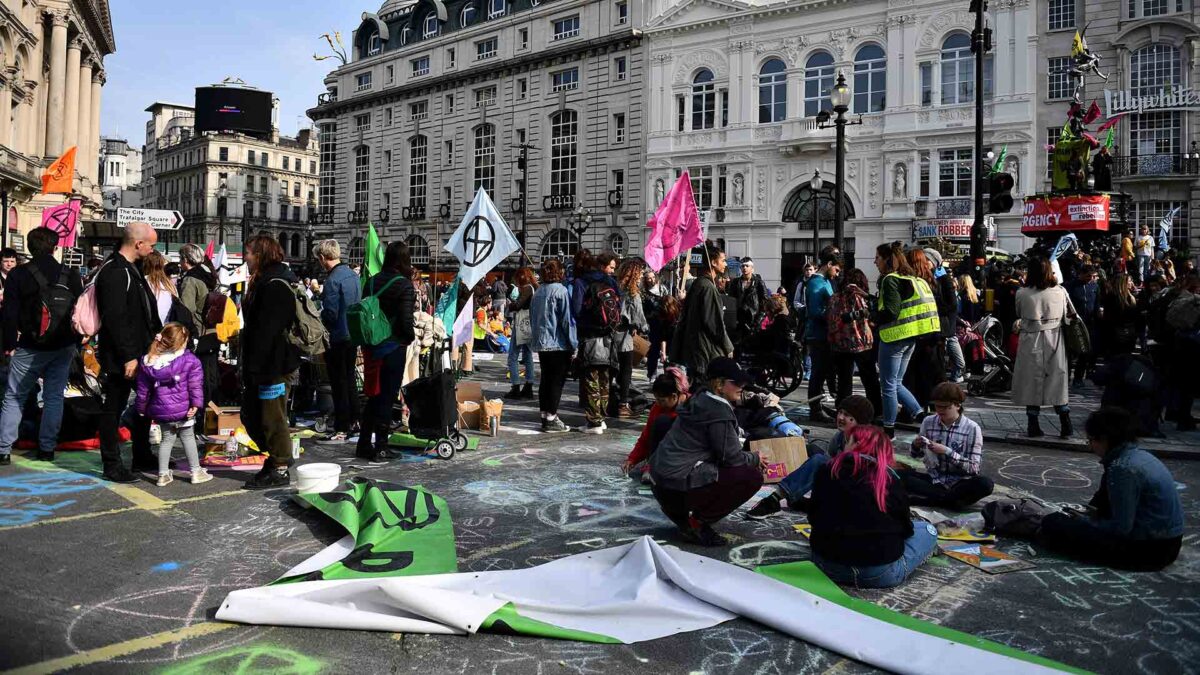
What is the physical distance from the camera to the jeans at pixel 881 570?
4531 mm

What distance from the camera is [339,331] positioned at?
27.3 ft

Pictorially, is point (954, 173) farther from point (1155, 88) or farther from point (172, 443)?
point (172, 443)

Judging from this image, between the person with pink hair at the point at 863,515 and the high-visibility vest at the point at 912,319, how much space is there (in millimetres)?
4185

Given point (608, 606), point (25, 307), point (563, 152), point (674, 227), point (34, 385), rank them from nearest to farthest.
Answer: point (608, 606), point (25, 307), point (34, 385), point (674, 227), point (563, 152)

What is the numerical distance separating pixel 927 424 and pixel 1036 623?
232cm

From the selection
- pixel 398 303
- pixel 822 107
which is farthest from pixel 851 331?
pixel 822 107

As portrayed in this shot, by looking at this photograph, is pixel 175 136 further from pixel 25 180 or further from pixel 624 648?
pixel 624 648

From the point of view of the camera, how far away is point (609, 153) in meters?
44.3

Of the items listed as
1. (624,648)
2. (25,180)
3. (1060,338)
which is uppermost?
(25,180)

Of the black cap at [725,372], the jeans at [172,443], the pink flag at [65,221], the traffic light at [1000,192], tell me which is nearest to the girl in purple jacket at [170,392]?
the jeans at [172,443]

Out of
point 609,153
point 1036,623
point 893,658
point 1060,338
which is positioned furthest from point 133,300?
point 609,153

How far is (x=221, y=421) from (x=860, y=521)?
579 centimetres

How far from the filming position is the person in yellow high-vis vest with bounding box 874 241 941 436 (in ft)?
28.0

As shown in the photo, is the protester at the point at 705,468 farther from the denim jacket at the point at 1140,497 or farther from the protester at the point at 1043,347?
the protester at the point at 1043,347
